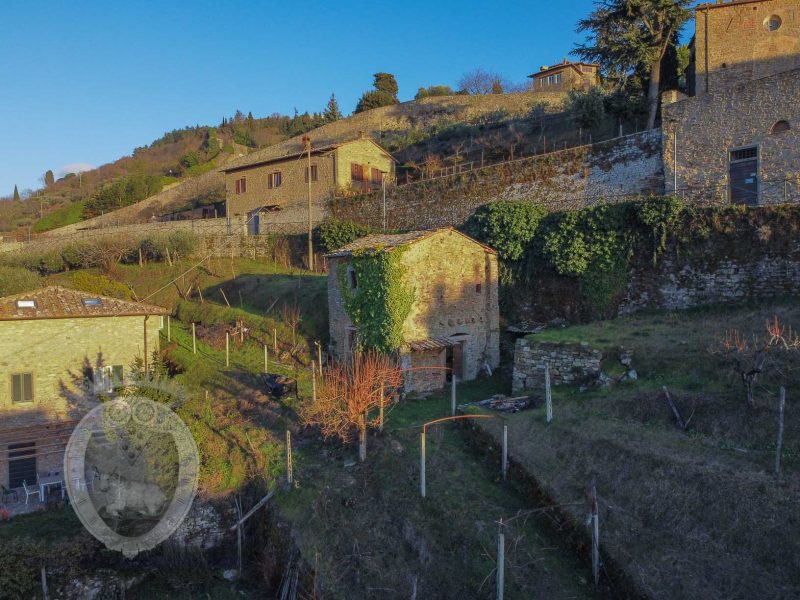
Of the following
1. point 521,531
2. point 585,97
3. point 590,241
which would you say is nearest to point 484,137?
point 585,97

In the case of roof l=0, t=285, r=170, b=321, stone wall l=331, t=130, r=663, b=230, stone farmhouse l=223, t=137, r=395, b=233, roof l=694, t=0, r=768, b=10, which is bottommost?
roof l=0, t=285, r=170, b=321

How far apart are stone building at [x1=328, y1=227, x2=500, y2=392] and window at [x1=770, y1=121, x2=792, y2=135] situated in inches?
426

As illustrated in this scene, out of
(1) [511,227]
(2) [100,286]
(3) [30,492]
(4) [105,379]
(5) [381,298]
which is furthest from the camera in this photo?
(2) [100,286]

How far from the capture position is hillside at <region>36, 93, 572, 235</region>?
43906mm

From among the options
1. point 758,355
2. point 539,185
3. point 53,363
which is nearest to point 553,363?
point 758,355

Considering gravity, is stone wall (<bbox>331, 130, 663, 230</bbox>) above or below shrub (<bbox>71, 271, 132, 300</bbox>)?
above

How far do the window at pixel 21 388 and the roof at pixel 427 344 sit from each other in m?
12.3

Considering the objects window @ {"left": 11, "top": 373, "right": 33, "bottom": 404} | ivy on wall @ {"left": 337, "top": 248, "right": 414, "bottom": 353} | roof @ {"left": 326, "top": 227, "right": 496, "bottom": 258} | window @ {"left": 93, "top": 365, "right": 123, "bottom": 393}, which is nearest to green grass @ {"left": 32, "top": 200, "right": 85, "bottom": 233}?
window @ {"left": 93, "top": 365, "right": 123, "bottom": 393}

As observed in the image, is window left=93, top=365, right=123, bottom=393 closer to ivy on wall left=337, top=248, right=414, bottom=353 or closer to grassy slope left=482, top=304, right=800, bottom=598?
ivy on wall left=337, top=248, right=414, bottom=353

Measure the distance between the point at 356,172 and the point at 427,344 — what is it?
21.4 meters

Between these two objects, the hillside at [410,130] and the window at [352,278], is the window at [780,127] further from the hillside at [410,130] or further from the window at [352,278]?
the hillside at [410,130]

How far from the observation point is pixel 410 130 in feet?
168

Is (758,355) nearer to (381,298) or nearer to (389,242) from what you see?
(381,298)

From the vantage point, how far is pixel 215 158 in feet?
236
